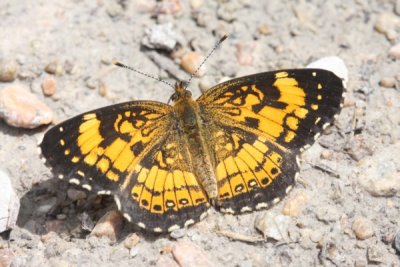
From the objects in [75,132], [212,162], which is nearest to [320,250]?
[212,162]

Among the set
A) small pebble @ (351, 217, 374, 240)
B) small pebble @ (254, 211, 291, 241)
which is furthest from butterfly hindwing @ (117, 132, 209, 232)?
small pebble @ (351, 217, 374, 240)

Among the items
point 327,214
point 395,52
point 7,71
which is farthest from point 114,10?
point 327,214

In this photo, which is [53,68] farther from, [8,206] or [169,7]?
[8,206]

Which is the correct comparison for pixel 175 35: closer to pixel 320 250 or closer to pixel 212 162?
pixel 212 162

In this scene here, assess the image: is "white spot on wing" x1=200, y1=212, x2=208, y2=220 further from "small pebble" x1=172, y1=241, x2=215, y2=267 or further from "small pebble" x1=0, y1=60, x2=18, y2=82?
"small pebble" x1=0, y1=60, x2=18, y2=82

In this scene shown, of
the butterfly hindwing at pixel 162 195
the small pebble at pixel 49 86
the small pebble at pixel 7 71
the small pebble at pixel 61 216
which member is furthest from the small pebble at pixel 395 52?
the small pebble at pixel 7 71

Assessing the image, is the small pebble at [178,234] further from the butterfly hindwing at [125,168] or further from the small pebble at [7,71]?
the small pebble at [7,71]
